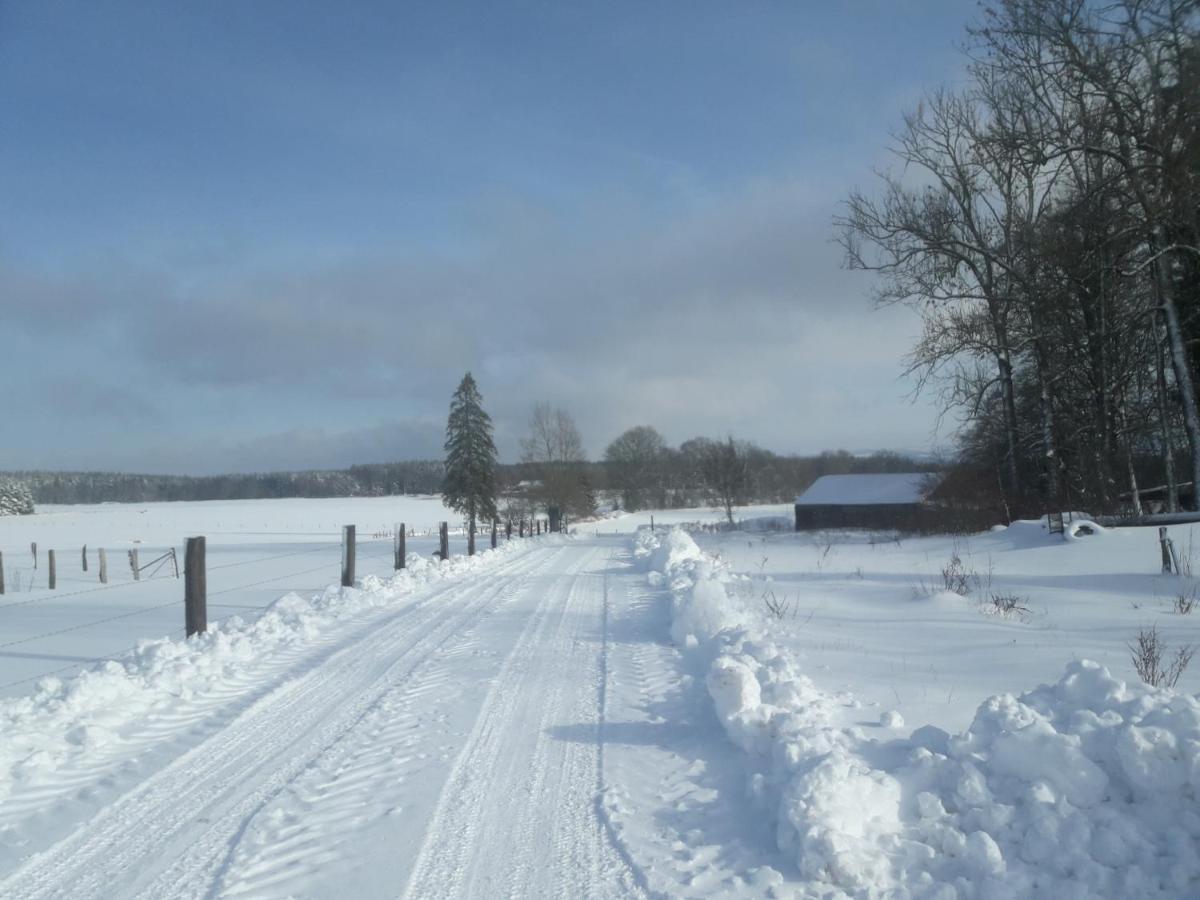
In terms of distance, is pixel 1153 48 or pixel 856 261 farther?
pixel 856 261

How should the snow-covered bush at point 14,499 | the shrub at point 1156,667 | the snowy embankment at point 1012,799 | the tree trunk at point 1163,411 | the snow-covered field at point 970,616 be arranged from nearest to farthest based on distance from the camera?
the snowy embankment at point 1012,799 < the shrub at point 1156,667 < the snow-covered field at point 970,616 < the tree trunk at point 1163,411 < the snow-covered bush at point 14,499

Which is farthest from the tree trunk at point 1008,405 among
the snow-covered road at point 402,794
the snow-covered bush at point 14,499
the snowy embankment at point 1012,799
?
the snow-covered bush at point 14,499

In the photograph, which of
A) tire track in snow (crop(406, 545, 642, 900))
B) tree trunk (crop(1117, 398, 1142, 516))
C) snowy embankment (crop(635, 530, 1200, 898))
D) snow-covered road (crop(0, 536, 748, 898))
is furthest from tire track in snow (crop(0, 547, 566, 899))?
tree trunk (crop(1117, 398, 1142, 516))

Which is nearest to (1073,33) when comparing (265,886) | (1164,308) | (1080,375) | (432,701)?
(1164,308)

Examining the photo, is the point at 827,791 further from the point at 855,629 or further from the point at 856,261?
the point at 856,261

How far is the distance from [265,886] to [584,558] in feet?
68.5

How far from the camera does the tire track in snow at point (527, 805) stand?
3.56 meters

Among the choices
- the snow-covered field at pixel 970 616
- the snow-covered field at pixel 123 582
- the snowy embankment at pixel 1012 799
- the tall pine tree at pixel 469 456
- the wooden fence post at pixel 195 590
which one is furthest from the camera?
the tall pine tree at pixel 469 456

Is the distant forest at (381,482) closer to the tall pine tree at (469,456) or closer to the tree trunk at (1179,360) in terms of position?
the tall pine tree at (469,456)

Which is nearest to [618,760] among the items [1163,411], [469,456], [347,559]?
[347,559]

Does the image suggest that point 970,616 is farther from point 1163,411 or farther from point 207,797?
point 1163,411

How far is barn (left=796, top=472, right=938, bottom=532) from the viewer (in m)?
50.2

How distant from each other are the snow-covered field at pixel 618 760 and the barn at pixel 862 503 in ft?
137

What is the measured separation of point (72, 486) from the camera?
109 metres
